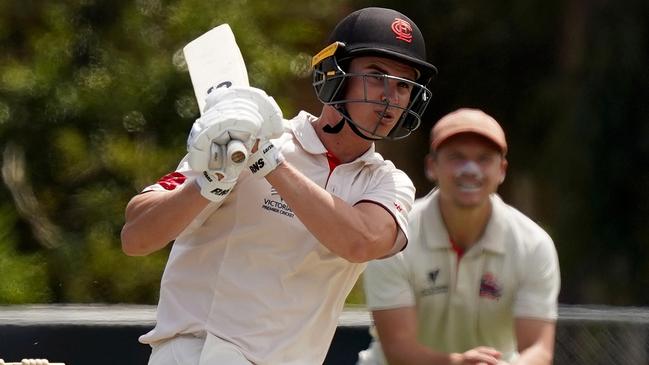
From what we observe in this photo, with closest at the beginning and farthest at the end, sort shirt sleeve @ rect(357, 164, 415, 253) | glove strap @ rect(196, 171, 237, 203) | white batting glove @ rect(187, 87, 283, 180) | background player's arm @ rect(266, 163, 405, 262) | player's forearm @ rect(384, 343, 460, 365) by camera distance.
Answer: white batting glove @ rect(187, 87, 283, 180), glove strap @ rect(196, 171, 237, 203), background player's arm @ rect(266, 163, 405, 262), shirt sleeve @ rect(357, 164, 415, 253), player's forearm @ rect(384, 343, 460, 365)

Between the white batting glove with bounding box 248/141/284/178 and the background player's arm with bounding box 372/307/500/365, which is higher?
the white batting glove with bounding box 248/141/284/178

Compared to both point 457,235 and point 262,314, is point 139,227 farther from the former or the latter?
point 457,235

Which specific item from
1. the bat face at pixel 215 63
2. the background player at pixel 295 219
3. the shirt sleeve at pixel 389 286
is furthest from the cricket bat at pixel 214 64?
the shirt sleeve at pixel 389 286

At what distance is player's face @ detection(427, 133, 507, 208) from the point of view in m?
4.69

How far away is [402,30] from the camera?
392 centimetres

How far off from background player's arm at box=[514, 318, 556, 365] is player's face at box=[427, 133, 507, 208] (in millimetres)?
397

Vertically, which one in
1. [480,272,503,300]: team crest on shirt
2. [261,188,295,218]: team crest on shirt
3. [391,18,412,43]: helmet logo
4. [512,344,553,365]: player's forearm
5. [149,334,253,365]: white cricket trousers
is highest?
[391,18,412,43]: helmet logo

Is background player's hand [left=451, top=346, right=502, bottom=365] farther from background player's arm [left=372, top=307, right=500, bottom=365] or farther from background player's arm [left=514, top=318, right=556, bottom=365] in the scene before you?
background player's arm [left=514, top=318, right=556, bottom=365]

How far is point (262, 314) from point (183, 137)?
17.4 ft

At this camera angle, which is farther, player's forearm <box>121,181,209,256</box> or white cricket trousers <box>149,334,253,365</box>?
white cricket trousers <box>149,334,253,365</box>

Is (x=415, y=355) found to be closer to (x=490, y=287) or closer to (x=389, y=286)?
(x=389, y=286)

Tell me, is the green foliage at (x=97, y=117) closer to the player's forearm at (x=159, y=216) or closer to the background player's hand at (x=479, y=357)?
the background player's hand at (x=479, y=357)

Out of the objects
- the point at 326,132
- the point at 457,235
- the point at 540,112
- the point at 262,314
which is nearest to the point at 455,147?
the point at 457,235

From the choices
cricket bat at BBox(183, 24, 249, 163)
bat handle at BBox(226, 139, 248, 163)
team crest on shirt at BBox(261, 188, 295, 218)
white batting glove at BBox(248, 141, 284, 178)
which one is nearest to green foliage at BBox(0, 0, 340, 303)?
cricket bat at BBox(183, 24, 249, 163)
